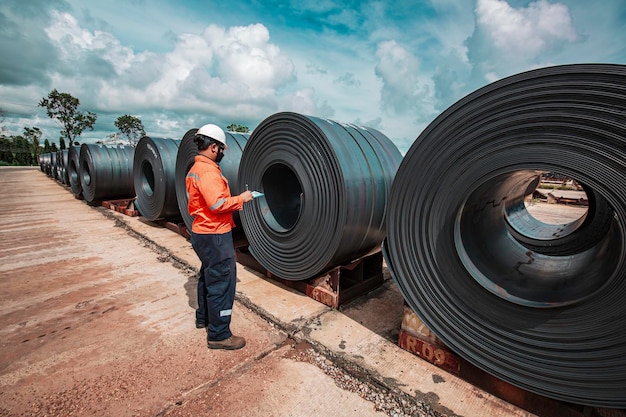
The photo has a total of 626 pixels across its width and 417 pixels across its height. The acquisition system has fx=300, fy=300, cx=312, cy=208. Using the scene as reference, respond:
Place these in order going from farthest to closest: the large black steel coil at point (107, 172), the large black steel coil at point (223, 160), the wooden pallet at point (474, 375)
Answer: the large black steel coil at point (107, 172), the large black steel coil at point (223, 160), the wooden pallet at point (474, 375)

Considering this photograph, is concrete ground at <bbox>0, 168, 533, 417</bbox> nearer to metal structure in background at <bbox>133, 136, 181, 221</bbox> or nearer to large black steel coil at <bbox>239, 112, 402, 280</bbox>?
large black steel coil at <bbox>239, 112, 402, 280</bbox>

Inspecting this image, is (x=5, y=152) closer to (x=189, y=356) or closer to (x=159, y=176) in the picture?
(x=159, y=176)

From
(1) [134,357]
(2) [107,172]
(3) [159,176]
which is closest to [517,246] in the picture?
(1) [134,357]

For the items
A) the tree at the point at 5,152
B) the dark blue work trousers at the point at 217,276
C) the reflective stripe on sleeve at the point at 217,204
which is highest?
the reflective stripe on sleeve at the point at 217,204

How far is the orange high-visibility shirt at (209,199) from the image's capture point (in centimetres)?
223

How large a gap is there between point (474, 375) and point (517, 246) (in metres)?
1.12

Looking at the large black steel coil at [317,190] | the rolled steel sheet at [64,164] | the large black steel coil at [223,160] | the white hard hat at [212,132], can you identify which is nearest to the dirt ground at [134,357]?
the large black steel coil at [317,190]

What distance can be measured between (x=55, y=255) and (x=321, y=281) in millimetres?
4264

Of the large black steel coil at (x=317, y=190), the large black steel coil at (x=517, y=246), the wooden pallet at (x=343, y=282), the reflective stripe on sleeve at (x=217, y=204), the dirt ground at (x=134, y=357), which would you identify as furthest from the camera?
the wooden pallet at (x=343, y=282)

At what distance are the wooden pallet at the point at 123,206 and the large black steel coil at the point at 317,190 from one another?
5.29m

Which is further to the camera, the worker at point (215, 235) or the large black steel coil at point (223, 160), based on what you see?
the large black steel coil at point (223, 160)

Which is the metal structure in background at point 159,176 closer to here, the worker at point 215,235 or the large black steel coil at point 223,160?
the large black steel coil at point 223,160

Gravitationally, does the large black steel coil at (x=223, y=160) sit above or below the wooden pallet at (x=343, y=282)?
above

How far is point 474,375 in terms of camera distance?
2016 mm
